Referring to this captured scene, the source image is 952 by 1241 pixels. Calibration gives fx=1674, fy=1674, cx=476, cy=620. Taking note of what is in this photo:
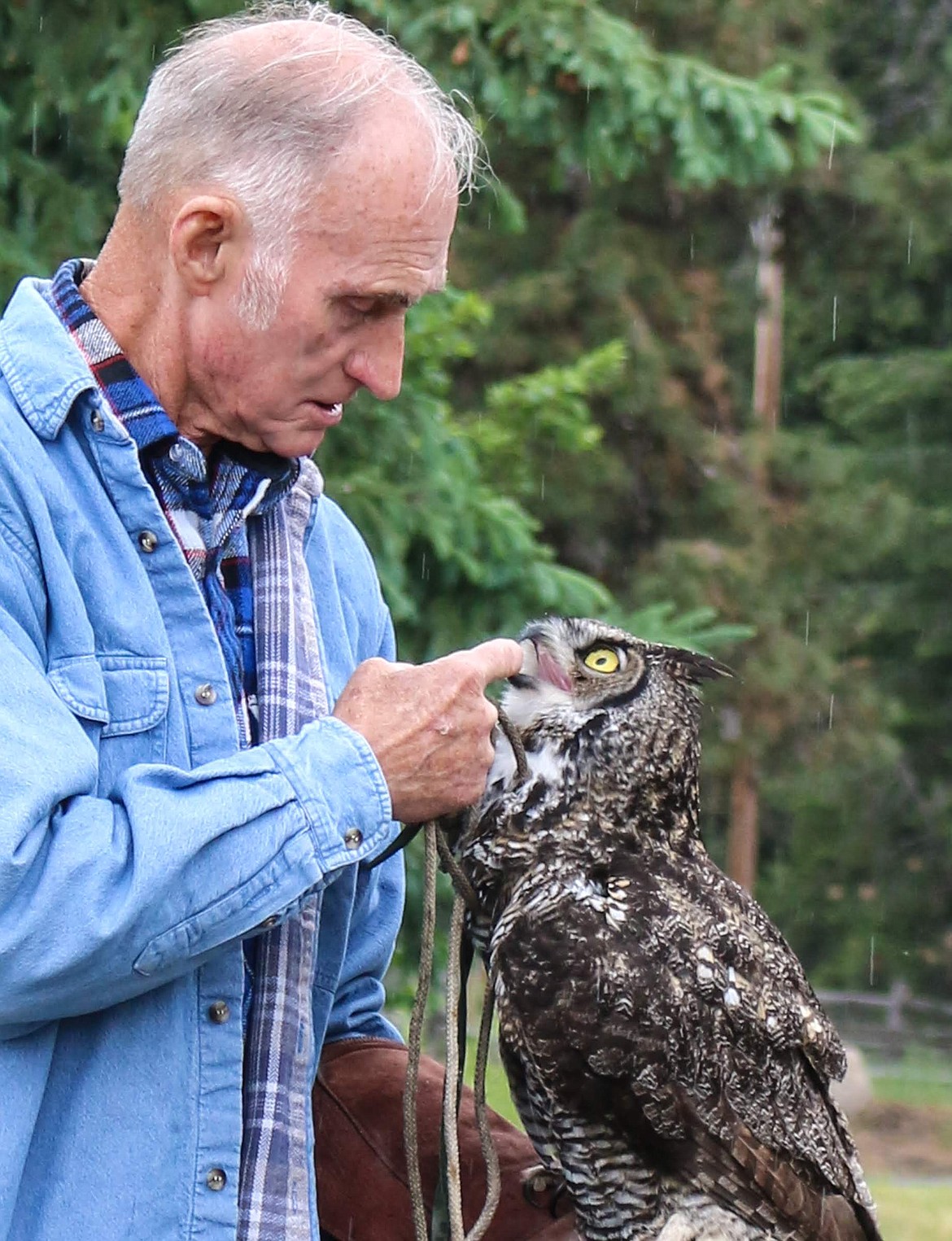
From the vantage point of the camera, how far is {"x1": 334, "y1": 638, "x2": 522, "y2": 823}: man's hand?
189 cm

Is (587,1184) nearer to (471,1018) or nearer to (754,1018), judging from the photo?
(754,1018)

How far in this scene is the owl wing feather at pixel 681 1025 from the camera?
2.39 m

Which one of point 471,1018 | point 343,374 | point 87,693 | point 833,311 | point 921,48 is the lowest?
point 471,1018

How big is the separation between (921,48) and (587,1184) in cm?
1711

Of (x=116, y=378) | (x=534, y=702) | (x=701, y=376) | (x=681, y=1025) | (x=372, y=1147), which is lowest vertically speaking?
(x=701, y=376)

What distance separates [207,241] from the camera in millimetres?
1916

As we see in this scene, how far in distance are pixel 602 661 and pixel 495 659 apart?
29.1 inches

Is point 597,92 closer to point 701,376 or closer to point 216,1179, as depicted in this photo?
point 216,1179

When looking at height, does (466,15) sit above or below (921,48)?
above

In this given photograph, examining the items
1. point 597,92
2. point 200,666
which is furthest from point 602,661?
point 597,92

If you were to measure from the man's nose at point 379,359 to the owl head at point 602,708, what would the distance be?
778 mm

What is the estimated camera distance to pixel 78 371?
188 cm

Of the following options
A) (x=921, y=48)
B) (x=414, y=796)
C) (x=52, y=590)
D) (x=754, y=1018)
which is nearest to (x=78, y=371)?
(x=52, y=590)

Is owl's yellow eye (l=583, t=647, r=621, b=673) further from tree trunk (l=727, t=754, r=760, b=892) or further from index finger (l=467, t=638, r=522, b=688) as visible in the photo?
tree trunk (l=727, t=754, r=760, b=892)
